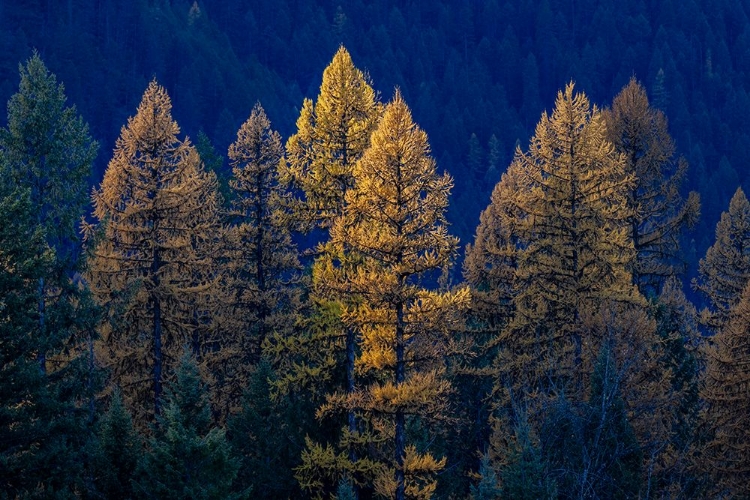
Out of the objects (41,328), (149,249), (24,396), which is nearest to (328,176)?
(149,249)

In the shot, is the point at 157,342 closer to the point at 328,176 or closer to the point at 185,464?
the point at 328,176

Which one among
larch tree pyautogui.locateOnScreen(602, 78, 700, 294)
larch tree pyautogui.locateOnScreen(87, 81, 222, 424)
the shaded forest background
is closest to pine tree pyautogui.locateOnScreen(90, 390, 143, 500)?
larch tree pyautogui.locateOnScreen(87, 81, 222, 424)

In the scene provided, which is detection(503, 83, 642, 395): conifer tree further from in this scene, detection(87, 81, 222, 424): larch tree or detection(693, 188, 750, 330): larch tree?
detection(693, 188, 750, 330): larch tree

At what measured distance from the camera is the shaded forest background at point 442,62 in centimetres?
11819

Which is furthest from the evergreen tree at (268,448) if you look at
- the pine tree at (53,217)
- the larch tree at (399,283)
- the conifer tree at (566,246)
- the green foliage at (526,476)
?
the green foliage at (526,476)

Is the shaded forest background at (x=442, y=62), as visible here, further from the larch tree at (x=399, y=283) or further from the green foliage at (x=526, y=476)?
the green foliage at (x=526, y=476)

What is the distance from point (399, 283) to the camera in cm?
1697

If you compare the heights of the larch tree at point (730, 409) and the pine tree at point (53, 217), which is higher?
the pine tree at point (53, 217)

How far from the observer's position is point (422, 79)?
16462cm

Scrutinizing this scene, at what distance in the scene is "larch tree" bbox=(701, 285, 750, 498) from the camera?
19375mm

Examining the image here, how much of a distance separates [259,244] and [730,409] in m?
14.8

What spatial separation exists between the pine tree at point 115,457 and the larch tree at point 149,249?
576 centimetres

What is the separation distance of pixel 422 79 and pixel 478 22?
1032 inches

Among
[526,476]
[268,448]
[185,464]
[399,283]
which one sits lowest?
[526,476]
